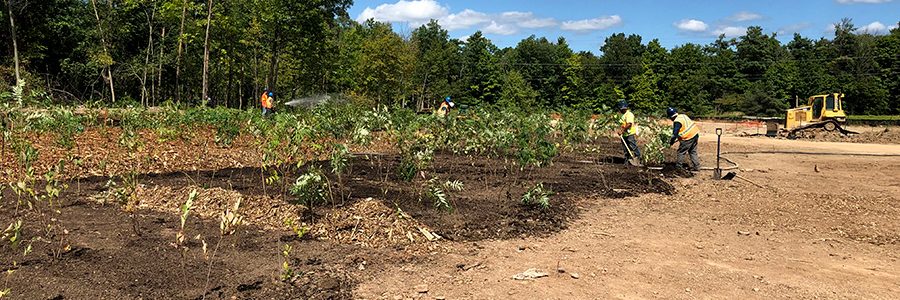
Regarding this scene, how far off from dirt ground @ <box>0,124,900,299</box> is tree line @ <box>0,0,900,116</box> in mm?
6945

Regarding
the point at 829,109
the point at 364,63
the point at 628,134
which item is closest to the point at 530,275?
the point at 628,134

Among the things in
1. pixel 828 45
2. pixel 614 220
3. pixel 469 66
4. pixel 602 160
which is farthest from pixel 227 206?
pixel 828 45

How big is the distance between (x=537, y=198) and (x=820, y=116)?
980 inches

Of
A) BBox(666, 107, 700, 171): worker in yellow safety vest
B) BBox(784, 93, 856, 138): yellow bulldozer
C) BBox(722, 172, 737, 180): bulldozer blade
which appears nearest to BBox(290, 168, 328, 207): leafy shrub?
BBox(722, 172, 737, 180): bulldozer blade

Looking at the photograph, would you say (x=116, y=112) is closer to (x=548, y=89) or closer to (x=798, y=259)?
(x=798, y=259)

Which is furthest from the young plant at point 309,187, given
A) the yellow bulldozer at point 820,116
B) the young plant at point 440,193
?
the yellow bulldozer at point 820,116

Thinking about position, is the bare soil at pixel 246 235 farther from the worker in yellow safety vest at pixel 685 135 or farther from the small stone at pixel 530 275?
the worker in yellow safety vest at pixel 685 135

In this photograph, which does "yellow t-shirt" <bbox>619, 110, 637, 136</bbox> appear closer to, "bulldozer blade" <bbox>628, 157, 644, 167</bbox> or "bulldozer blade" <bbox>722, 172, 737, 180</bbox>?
"bulldozer blade" <bbox>628, 157, 644, 167</bbox>

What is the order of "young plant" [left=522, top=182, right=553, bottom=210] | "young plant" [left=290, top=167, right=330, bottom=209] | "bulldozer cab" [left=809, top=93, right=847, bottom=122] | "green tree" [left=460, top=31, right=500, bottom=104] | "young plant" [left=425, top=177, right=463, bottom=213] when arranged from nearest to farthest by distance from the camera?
"young plant" [left=290, top=167, right=330, bottom=209] → "young plant" [left=425, top=177, right=463, bottom=213] → "young plant" [left=522, top=182, right=553, bottom=210] → "bulldozer cab" [left=809, top=93, right=847, bottom=122] → "green tree" [left=460, top=31, right=500, bottom=104]

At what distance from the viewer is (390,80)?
37.2m

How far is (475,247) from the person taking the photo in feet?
17.9

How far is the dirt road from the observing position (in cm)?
444

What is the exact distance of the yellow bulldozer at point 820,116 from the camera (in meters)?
25.8

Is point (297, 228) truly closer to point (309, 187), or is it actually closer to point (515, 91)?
point (309, 187)
